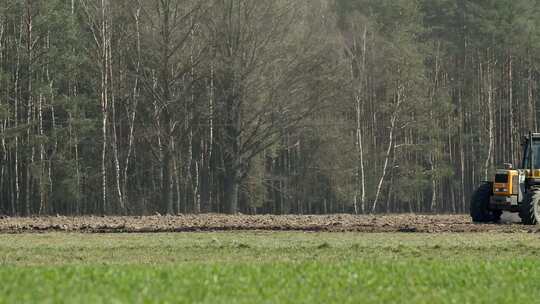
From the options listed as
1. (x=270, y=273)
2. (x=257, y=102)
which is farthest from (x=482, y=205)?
(x=257, y=102)

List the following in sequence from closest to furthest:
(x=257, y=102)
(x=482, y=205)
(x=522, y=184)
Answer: (x=522, y=184), (x=482, y=205), (x=257, y=102)

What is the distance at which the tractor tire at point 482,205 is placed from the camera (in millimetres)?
31859

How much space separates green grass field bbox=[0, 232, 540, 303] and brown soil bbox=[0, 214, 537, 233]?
5118 millimetres

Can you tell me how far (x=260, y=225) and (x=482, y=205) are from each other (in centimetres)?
650

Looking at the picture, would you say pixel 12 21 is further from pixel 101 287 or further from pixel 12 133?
pixel 101 287

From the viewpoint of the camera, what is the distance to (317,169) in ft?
186

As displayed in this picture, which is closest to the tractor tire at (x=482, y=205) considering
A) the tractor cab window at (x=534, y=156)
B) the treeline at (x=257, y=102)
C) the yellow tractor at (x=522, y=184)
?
the yellow tractor at (x=522, y=184)

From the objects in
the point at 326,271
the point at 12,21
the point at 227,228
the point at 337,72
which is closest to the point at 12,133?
the point at 12,21

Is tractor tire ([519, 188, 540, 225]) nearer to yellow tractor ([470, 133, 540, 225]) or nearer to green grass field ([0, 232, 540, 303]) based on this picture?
yellow tractor ([470, 133, 540, 225])

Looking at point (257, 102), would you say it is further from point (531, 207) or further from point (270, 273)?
A: point (270, 273)

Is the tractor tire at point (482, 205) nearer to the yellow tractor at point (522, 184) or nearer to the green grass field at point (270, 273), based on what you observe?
the yellow tractor at point (522, 184)

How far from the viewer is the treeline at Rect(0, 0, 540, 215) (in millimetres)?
48875

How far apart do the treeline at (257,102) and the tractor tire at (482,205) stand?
1833cm

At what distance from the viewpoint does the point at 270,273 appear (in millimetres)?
15875
